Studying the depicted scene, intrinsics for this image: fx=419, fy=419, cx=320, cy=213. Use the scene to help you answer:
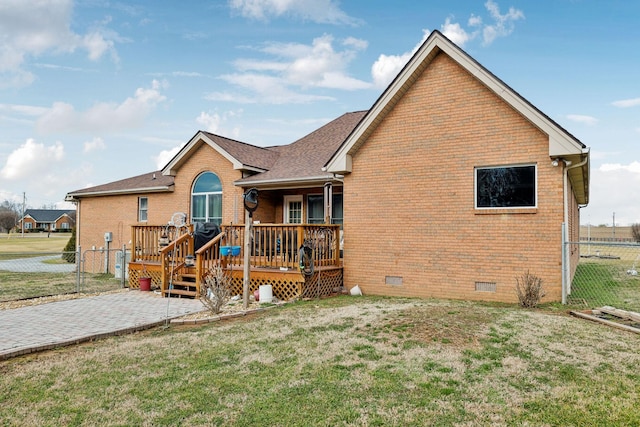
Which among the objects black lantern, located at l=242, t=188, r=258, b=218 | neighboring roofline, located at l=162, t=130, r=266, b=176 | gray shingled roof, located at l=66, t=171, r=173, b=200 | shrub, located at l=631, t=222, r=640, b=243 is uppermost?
neighboring roofline, located at l=162, t=130, r=266, b=176

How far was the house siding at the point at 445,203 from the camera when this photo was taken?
9789 mm

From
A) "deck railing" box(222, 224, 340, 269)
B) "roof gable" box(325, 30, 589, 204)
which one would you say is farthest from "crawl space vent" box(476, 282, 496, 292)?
"deck railing" box(222, 224, 340, 269)

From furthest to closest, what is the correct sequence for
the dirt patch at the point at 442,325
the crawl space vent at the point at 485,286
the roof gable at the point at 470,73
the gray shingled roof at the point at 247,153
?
the gray shingled roof at the point at 247,153
the crawl space vent at the point at 485,286
the roof gable at the point at 470,73
the dirt patch at the point at 442,325

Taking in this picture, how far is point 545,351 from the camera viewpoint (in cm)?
577

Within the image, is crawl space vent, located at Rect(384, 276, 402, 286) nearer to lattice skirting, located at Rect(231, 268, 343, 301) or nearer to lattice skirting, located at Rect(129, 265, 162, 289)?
lattice skirting, located at Rect(231, 268, 343, 301)

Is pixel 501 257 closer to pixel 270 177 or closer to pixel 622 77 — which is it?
pixel 270 177

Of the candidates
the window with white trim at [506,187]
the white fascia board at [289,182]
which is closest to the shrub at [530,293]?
the window with white trim at [506,187]

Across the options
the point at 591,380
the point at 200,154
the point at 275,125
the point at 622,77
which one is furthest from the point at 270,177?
the point at 622,77

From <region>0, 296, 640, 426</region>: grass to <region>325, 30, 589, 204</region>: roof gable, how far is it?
13.0 feet

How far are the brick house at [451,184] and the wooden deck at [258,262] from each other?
0.76 meters

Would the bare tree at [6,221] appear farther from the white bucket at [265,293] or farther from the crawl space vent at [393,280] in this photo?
the crawl space vent at [393,280]

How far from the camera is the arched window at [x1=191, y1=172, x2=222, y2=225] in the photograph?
16.1m

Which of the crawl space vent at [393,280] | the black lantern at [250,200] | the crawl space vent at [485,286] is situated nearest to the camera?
the black lantern at [250,200]

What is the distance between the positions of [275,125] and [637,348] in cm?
2079
